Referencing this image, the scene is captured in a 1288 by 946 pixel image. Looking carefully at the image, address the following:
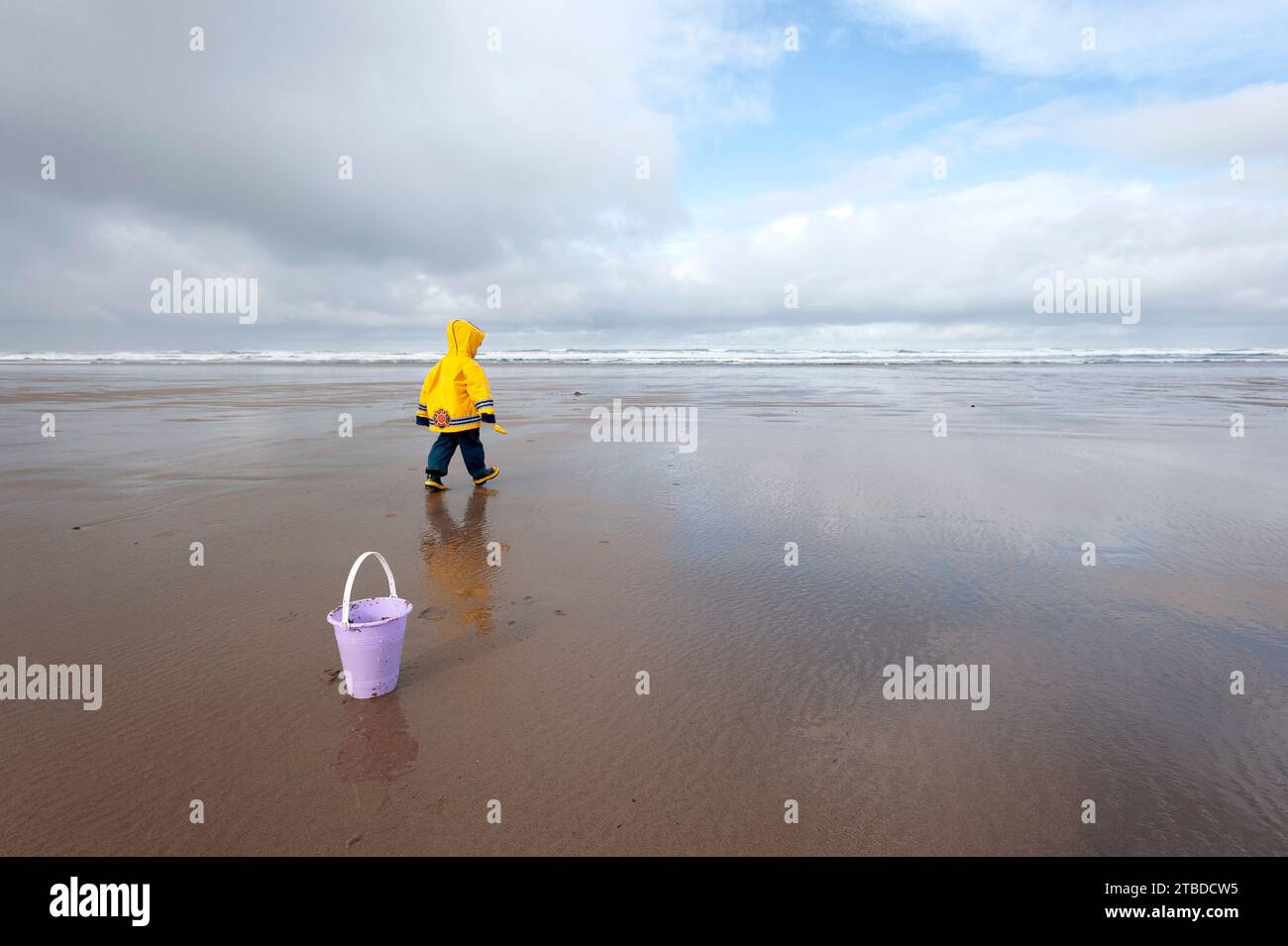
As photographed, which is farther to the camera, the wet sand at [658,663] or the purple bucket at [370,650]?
the purple bucket at [370,650]

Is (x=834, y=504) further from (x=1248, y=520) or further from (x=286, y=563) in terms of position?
(x=286, y=563)

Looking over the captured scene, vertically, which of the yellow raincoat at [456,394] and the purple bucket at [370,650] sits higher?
the yellow raincoat at [456,394]

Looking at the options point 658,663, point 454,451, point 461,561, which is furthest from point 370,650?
point 454,451

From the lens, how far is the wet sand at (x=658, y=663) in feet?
8.18

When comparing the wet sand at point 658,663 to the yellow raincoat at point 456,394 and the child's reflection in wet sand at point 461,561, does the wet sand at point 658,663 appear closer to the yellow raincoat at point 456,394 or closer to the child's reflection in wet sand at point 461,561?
the child's reflection in wet sand at point 461,561

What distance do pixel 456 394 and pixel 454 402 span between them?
10 cm

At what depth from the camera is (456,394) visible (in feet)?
26.6

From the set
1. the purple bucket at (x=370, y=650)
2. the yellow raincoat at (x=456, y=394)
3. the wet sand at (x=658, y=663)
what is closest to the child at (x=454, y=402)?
the yellow raincoat at (x=456, y=394)

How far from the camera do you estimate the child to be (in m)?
8.08

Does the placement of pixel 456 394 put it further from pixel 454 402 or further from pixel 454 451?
pixel 454 451

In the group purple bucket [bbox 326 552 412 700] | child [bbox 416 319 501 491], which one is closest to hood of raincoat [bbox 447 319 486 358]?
child [bbox 416 319 501 491]
